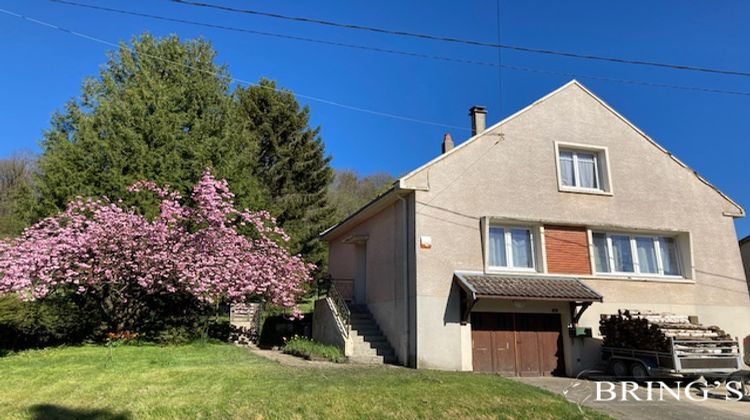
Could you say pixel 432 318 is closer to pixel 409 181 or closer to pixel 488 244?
pixel 488 244

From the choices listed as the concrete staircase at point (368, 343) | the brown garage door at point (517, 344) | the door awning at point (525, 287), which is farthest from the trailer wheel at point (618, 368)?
the concrete staircase at point (368, 343)

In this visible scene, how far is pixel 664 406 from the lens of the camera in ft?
31.1

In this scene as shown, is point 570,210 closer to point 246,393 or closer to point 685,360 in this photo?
point 685,360

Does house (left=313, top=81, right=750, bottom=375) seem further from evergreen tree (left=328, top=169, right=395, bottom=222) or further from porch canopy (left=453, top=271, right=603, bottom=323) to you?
evergreen tree (left=328, top=169, right=395, bottom=222)

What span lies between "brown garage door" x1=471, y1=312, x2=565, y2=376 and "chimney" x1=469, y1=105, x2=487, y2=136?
6797mm

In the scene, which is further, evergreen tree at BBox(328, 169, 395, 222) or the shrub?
evergreen tree at BBox(328, 169, 395, 222)

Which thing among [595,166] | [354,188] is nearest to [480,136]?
[595,166]

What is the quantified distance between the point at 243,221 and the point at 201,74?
10.4 metres

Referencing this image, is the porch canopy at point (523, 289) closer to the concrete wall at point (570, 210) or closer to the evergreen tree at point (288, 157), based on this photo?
the concrete wall at point (570, 210)

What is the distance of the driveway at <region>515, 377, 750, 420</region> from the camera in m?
8.68

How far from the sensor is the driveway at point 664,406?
8680mm

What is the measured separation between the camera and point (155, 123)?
838 inches

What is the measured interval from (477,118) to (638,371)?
31.4ft

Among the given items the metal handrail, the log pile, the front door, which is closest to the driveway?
the log pile
